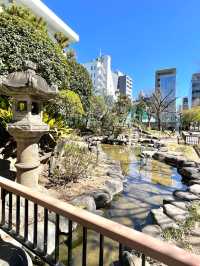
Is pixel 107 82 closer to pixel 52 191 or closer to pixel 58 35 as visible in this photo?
pixel 58 35

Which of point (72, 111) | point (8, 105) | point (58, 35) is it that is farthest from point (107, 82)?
point (8, 105)

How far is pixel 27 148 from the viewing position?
10.9 feet

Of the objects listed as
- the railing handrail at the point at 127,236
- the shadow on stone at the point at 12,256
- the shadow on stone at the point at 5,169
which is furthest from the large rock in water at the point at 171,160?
Result: the railing handrail at the point at 127,236

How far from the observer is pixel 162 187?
5.87 m

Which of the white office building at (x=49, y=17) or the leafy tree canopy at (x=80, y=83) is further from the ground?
the white office building at (x=49, y=17)

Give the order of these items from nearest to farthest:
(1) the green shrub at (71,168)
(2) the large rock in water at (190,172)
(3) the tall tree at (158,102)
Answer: (1) the green shrub at (71,168)
(2) the large rock in water at (190,172)
(3) the tall tree at (158,102)

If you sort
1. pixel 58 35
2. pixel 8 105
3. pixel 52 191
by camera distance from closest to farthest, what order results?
pixel 52 191, pixel 8 105, pixel 58 35

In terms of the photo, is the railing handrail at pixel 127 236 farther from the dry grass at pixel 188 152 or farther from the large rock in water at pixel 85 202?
the dry grass at pixel 188 152

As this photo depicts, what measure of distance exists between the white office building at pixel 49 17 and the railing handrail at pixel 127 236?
1843 centimetres

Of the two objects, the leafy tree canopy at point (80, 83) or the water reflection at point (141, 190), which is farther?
the leafy tree canopy at point (80, 83)

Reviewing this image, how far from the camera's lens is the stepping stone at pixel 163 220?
3.21 metres

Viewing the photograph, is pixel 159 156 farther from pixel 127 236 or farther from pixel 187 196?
pixel 127 236

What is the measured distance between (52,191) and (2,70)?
4.12 metres

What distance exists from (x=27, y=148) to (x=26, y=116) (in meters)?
0.47
